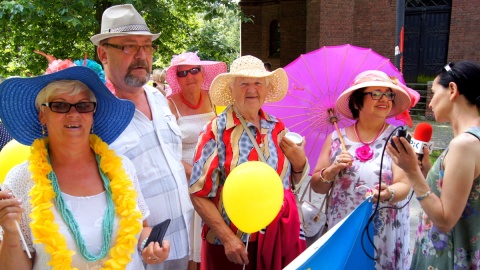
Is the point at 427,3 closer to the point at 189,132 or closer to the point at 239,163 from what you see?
the point at 189,132

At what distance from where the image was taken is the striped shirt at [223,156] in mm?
2359

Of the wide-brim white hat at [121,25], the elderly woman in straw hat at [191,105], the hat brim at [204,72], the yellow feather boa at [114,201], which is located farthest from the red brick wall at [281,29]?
the yellow feather boa at [114,201]

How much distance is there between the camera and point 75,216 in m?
1.88

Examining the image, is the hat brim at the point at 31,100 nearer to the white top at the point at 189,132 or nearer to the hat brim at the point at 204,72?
the white top at the point at 189,132

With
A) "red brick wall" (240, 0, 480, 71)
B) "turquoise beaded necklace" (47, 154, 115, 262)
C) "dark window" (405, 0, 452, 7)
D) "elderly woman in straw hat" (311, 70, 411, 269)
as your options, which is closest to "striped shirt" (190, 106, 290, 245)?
"elderly woman in straw hat" (311, 70, 411, 269)

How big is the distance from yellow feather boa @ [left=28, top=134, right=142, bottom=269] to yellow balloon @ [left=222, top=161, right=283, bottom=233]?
0.50 m

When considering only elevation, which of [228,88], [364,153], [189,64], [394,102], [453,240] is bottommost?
[453,240]

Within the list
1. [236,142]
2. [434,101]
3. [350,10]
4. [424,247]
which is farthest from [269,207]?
[350,10]

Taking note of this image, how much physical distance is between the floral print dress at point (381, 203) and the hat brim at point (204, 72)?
1.68m

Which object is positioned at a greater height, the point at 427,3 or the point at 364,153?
the point at 427,3

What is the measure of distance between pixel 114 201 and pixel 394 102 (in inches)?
78.0

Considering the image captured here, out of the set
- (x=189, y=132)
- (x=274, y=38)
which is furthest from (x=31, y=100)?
(x=274, y=38)

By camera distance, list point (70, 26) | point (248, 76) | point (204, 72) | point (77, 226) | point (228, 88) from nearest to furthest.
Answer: point (77, 226) → point (248, 76) → point (228, 88) → point (204, 72) → point (70, 26)

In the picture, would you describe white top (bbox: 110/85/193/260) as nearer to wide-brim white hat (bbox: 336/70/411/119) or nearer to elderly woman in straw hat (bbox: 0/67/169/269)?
elderly woman in straw hat (bbox: 0/67/169/269)
